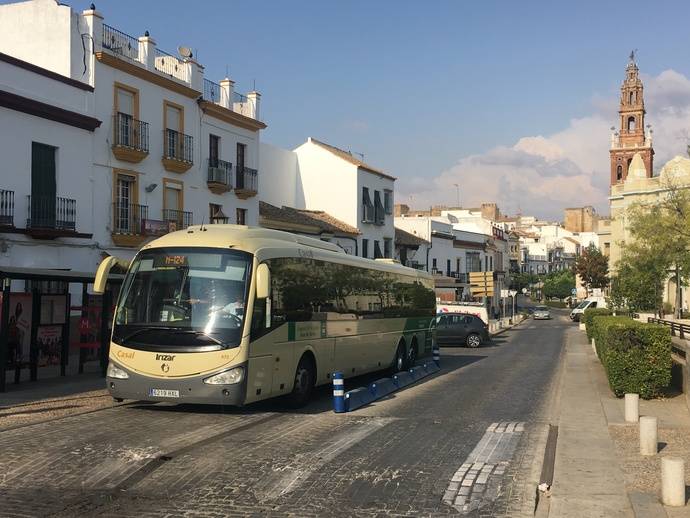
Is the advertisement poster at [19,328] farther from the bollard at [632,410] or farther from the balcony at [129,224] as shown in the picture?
the bollard at [632,410]

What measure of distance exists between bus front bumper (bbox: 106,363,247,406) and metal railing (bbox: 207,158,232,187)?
19738 mm

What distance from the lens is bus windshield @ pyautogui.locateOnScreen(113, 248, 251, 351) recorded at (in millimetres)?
11117

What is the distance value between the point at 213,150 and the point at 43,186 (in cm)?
1038

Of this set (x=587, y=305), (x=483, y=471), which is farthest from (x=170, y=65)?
(x=587, y=305)

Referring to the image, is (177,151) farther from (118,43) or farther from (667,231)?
(667,231)

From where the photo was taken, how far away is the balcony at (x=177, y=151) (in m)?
27.5

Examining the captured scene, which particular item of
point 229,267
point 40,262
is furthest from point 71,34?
point 229,267

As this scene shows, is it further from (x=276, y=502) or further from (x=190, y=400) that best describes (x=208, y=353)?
(x=276, y=502)

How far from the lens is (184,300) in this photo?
11305mm

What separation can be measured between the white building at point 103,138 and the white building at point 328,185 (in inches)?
557

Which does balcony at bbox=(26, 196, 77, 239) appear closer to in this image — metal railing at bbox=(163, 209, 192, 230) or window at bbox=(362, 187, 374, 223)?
metal railing at bbox=(163, 209, 192, 230)

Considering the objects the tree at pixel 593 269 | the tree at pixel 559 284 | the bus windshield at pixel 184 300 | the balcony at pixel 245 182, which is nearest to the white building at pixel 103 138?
the balcony at pixel 245 182

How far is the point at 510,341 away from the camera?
1464 inches

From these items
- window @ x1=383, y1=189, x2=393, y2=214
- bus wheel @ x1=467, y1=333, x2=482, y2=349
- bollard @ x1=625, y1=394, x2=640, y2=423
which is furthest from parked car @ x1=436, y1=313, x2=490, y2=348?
bollard @ x1=625, y1=394, x2=640, y2=423
